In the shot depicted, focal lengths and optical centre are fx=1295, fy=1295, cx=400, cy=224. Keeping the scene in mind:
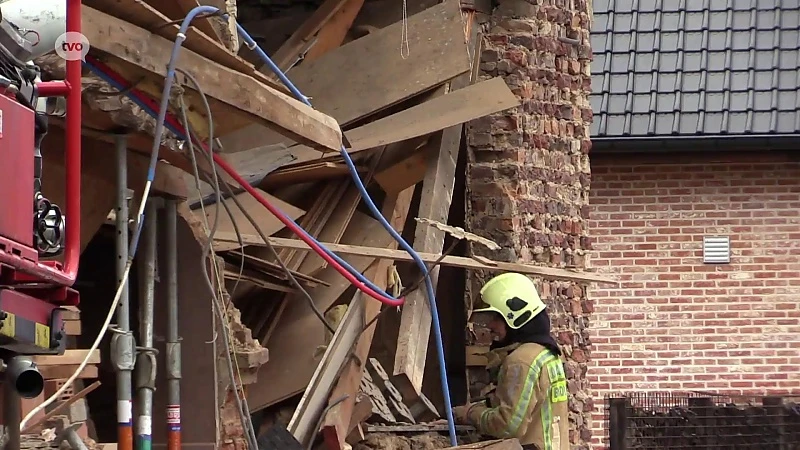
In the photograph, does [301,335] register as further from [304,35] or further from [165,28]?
[165,28]

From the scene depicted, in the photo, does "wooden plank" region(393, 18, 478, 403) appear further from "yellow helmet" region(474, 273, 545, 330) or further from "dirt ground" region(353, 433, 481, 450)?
"yellow helmet" region(474, 273, 545, 330)

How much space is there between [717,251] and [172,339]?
8.98m

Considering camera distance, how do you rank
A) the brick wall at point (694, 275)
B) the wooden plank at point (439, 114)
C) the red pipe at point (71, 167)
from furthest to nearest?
the brick wall at point (694, 275) → the wooden plank at point (439, 114) → the red pipe at point (71, 167)

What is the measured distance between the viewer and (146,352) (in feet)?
15.5

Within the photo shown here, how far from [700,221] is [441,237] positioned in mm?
6439

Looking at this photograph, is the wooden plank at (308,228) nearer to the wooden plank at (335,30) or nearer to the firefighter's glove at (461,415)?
the wooden plank at (335,30)

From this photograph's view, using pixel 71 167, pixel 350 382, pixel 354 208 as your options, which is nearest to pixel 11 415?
pixel 71 167

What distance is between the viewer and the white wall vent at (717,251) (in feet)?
42.9

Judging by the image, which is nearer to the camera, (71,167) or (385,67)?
(71,167)

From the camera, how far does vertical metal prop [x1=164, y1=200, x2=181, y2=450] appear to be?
199 inches

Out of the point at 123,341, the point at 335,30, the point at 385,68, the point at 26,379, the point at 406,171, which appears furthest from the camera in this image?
the point at 335,30

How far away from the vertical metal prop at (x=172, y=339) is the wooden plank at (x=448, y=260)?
2.70 ft

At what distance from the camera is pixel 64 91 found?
3609 millimetres

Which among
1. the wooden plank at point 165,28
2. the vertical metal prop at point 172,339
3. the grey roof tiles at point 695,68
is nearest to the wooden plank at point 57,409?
the vertical metal prop at point 172,339
